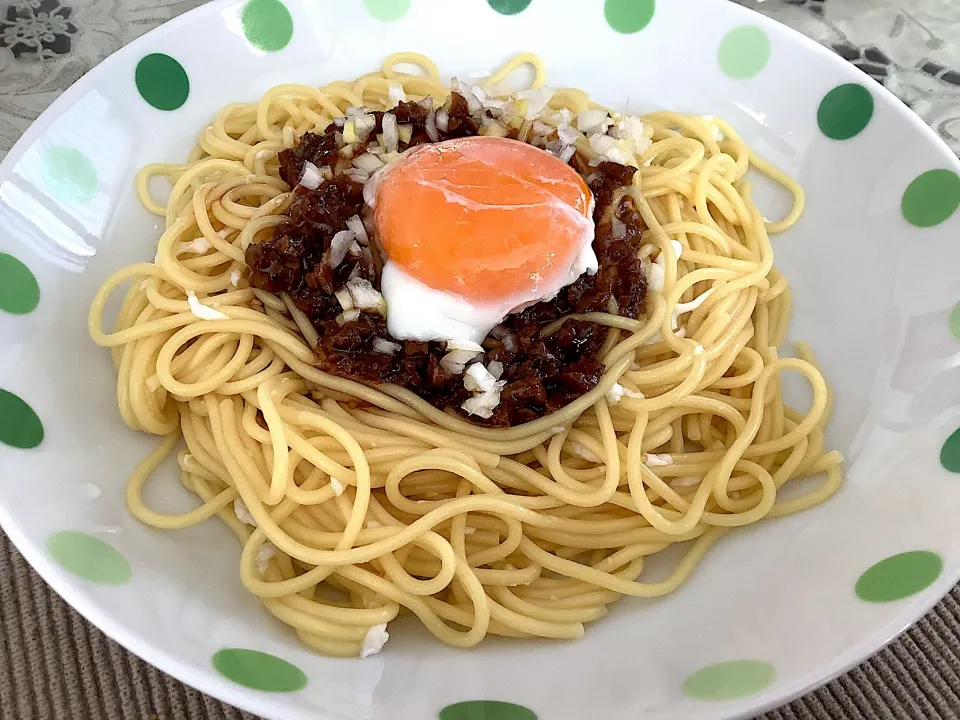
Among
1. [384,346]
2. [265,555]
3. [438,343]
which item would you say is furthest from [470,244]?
[265,555]

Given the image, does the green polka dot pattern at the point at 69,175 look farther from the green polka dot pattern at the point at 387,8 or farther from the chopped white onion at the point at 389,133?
the green polka dot pattern at the point at 387,8

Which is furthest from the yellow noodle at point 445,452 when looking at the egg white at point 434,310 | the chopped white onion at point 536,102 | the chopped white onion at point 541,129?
the chopped white onion at point 536,102

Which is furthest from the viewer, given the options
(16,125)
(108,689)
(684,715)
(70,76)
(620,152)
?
(70,76)

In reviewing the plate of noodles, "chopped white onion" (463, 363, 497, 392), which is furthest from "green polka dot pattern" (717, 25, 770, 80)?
"chopped white onion" (463, 363, 497, 392)

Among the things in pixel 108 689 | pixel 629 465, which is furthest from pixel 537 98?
pixel 108 689

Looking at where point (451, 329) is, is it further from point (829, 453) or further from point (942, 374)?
point (942, 374)

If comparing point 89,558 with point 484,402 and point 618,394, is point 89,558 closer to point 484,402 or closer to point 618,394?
point 484,402

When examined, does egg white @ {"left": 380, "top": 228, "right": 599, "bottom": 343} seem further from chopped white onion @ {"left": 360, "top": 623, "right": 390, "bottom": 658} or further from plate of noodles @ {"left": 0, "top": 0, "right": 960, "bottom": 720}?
chopped white onion @ {"left": 360, "top": 623, "right": 390, "bottom": 658}
